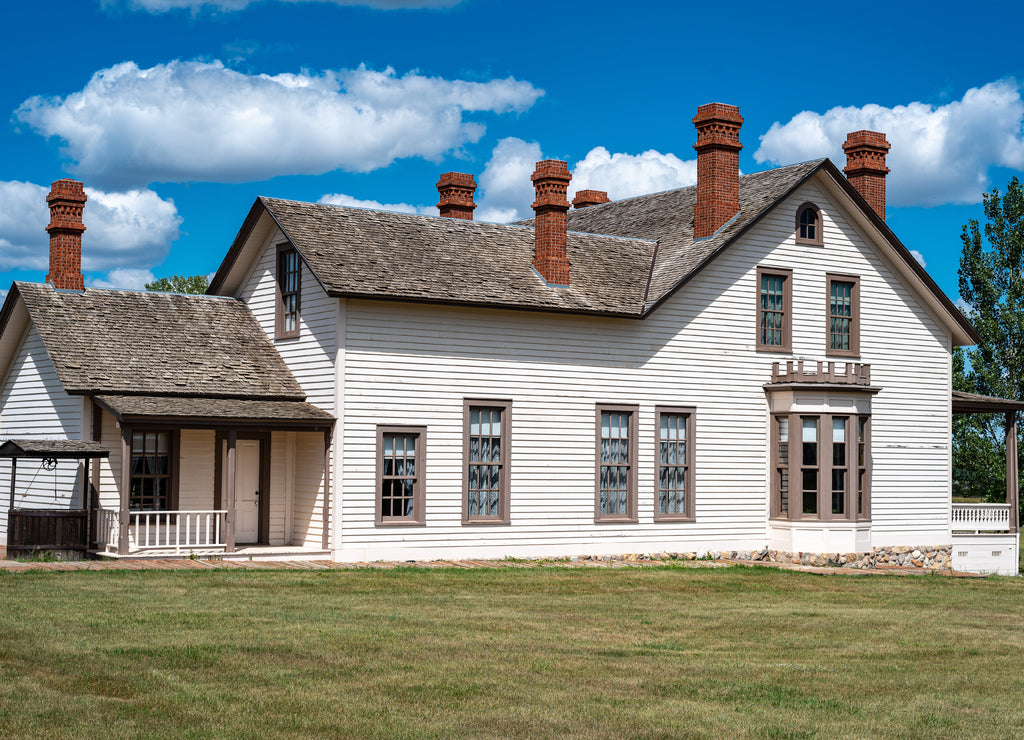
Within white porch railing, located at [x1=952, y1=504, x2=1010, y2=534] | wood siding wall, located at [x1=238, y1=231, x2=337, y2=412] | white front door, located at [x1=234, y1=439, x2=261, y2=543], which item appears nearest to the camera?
wood siding wall, located at [x1=238, y1=231, x2=337, y2=412]

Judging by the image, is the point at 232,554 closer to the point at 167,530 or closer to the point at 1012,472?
the point at 167,530

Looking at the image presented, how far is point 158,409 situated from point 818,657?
1210 centimetres

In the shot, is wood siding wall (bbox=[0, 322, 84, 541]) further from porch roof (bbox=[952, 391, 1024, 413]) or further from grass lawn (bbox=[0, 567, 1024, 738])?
porch roof (bbox=[952, 391, 1024, 413])

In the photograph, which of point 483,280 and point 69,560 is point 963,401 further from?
point 69,560

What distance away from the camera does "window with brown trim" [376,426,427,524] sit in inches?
913

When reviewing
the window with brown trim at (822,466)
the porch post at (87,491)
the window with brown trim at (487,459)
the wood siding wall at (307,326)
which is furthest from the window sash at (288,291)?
the window with brown trim at (822,466)

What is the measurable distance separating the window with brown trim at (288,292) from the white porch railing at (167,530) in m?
3.76

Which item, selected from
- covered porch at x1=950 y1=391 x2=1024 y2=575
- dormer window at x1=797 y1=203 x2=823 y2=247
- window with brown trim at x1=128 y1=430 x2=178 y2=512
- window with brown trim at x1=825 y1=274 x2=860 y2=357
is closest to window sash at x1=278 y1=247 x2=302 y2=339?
window with brown trim at x1=128 y1=430 x2=178 y2=512

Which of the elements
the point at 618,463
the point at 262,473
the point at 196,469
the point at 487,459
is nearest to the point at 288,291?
the point at 262,473

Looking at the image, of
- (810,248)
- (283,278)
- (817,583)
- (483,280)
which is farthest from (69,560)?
(810,248)

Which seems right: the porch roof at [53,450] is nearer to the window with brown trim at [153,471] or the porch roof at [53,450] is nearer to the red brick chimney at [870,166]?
the window with brown trim at [153,471]

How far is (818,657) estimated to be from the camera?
1377 centimetres

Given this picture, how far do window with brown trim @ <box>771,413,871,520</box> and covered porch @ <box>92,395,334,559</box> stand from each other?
9.61 meters

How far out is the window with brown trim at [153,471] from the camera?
23.2m
